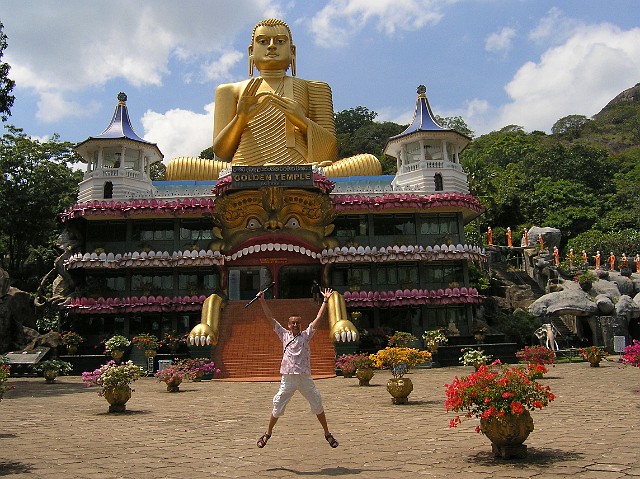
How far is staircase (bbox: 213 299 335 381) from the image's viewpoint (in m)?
22.3

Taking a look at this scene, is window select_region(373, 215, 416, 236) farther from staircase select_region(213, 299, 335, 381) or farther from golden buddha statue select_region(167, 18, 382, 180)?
staircase select_region(213, 299, 335, 381)

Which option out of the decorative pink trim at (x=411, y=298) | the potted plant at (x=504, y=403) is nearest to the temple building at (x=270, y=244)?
the decorative pink trim at (x=411, y=298)

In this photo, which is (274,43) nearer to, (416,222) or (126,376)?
(416,222)

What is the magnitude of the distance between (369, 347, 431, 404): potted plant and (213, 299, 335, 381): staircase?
7.06 meters

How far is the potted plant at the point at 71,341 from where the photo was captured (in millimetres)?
25562

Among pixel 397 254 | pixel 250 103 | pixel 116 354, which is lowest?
pixel 116 354

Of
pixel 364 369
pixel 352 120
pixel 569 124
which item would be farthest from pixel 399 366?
pixel 569 124

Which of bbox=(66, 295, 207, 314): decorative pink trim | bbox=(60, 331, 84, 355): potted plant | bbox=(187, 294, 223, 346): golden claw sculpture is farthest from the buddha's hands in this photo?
bbox=(60, 331, 84, 355): potted plant

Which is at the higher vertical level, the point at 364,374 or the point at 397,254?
the point at 397,254

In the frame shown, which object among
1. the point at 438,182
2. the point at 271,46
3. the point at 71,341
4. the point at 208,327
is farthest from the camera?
the point at 271,46

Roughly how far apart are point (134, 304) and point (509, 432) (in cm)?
2320

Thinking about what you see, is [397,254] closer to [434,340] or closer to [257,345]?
[434,340]

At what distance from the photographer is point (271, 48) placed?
116 feet

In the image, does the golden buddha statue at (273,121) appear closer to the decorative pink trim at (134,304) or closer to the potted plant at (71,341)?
the decorative pink trim at (134,304)
